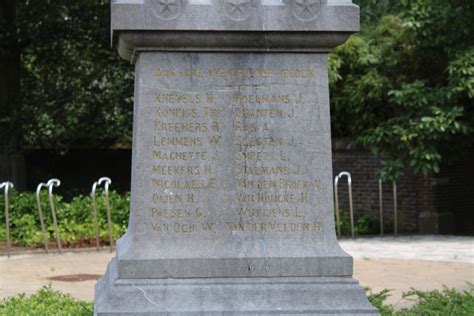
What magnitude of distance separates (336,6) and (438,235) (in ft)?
42.7

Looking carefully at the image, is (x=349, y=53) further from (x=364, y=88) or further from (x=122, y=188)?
(x=122, y=188)

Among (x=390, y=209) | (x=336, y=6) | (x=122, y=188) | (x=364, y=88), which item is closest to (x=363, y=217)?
(x=390, y=209)

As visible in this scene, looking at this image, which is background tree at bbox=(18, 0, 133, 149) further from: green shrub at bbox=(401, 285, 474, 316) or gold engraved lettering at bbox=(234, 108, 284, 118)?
gold engraved lettering at bbox=(234, 108, 284, 118)

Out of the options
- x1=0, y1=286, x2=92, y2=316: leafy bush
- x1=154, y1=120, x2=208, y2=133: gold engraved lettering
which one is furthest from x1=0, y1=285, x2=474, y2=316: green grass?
x1=154, y1=120, x2=208, y2=133: gold engraved lettering

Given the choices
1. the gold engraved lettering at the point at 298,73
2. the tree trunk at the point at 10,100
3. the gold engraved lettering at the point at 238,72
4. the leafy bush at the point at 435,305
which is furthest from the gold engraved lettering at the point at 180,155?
the tree trunk at the point at 10,100

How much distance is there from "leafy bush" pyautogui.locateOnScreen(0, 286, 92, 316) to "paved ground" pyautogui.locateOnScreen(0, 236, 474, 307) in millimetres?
1117

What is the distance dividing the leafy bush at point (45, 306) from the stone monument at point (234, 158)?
1503mm

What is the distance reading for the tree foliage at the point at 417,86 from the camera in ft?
59.2

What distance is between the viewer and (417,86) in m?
18.4

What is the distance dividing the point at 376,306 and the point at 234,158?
2212 millimetres

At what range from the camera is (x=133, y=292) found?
280 inches

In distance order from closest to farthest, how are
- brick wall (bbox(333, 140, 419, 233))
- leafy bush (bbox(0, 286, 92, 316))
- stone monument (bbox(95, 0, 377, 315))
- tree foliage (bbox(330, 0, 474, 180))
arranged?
stone monument (bbox(95, 0, 377, 315)) < leafy bush (bbox(0, 286, 92, 316)) < tree foliage (bbox(330, 0, 474, 180)) < brick wall (bbox(333, 140, 419, 233))

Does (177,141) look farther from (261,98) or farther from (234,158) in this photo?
(261,98)

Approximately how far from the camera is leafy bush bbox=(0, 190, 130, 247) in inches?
666
